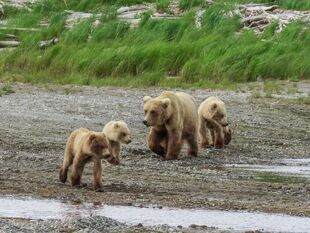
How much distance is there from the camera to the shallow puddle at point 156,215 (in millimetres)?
9891

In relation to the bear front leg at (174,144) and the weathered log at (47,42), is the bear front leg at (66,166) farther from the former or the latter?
the weathered log at (47,42)

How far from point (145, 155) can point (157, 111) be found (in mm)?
706

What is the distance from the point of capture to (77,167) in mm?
11875

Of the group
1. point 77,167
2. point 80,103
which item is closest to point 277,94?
point 80,103

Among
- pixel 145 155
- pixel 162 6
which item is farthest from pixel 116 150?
pixel 162 6

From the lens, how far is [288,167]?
14.6m

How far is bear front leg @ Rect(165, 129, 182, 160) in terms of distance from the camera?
1458 cm

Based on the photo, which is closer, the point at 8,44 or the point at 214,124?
the point at 214,124

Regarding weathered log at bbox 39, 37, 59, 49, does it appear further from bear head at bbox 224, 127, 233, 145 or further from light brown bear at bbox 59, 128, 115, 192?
light brown bear at bbox 59, 128, 115, 192

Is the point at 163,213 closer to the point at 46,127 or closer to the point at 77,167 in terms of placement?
the point at 77,167

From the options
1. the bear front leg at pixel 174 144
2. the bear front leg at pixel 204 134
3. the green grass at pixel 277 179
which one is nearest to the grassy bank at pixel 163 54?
the bear front leg at pixel 204 134

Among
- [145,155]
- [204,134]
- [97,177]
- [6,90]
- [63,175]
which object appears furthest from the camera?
[6,90]

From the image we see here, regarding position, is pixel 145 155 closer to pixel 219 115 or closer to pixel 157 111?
pixel 157 111

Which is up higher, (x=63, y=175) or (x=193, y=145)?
(x=63, y=175)
